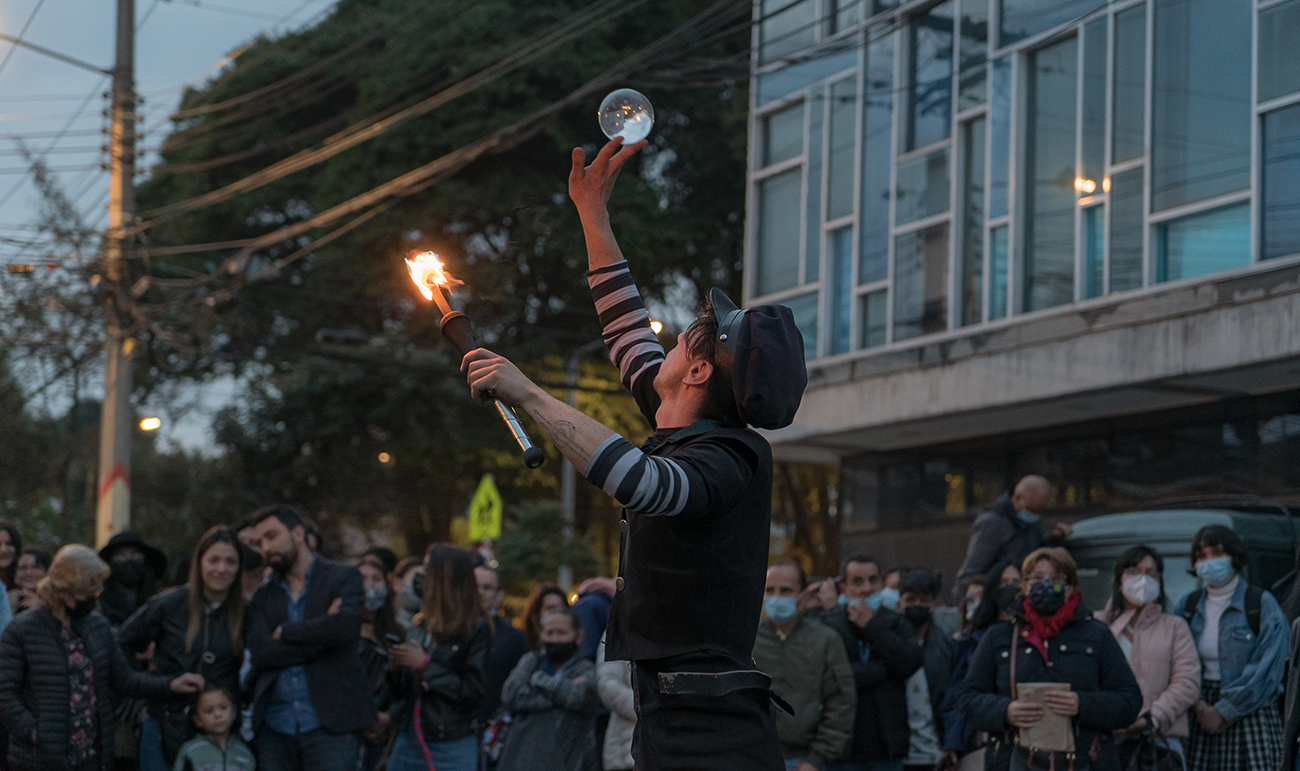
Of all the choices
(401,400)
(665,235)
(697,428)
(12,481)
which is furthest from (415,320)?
(697,428)

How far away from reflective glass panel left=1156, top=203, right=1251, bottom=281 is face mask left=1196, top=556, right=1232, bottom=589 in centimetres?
555

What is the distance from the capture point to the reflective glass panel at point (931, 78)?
16.9 metres

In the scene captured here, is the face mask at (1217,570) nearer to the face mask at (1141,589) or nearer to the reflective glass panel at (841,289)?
the face mask at (1141,589)

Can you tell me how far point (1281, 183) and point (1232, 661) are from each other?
6.04 meters

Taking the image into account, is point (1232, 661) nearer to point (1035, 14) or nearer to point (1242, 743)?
point (1242, 743)

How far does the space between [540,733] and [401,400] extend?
66.2ft

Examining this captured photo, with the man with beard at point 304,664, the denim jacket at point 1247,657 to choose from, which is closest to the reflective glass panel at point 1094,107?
the denim jacket at point 1247,657

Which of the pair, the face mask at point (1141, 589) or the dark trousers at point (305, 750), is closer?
the dark trousers at point (305, 750)

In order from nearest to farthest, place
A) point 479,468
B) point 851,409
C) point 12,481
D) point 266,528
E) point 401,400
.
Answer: point 266,528 < point 851,409 < point 12,481 < point 401,400 < point 479,468

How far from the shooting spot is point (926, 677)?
972 cm

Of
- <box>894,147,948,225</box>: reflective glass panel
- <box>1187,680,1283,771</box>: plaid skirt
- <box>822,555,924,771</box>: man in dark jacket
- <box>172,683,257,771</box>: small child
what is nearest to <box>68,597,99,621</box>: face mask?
<box>172,683,257,771</box>: small child

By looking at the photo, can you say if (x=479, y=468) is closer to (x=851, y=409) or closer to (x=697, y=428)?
(x=851, y=409)

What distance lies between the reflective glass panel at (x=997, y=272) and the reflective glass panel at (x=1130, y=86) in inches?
63.7

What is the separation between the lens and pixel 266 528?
8.30 metres
